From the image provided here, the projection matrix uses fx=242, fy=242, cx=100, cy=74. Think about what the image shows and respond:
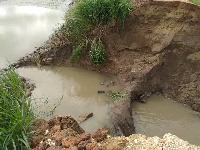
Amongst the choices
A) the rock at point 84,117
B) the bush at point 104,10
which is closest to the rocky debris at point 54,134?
the rock at point 84,117

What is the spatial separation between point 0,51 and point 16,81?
3439 mm

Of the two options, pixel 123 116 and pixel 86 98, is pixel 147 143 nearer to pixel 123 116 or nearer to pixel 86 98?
pixel 123 116

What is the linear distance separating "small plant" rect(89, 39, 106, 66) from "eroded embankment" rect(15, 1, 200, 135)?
0.21 meters

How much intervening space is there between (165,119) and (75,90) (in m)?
2.03

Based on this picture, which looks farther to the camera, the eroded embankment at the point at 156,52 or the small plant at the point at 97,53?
the small plant at the point at 97,53

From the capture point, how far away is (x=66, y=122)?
3525 millimetres

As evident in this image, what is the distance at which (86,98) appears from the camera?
520 cm

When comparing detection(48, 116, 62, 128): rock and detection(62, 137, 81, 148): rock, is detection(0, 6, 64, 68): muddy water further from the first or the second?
detection(62, 137, 81, 148): rock

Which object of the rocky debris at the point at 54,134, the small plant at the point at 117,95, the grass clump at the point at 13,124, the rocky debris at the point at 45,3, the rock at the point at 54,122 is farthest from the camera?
the rocky debris at the point at 45,3

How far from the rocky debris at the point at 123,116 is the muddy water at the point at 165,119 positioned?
27cm

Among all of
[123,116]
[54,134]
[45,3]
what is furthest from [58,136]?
[45,3]

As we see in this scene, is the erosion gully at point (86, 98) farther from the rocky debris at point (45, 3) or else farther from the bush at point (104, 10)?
the rocky debris at point (45, 3)

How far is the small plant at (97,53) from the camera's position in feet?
18.5

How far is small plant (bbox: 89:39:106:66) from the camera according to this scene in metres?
5.64
